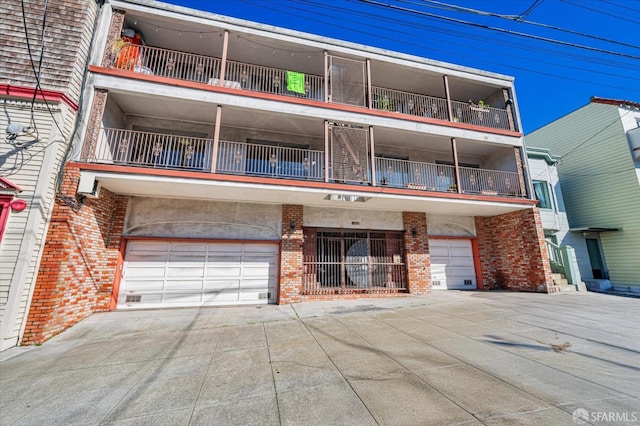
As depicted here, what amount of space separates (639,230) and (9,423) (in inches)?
785

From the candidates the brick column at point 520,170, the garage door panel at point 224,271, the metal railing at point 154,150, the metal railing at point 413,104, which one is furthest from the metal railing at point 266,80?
the brick column at point 520,170

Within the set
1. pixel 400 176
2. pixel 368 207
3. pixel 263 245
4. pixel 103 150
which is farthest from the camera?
pixel 400 176

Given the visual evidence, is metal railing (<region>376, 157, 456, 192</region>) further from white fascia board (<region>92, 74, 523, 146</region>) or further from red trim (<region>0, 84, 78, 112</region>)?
red trim (<region>0, 84, 78, 112</region>)

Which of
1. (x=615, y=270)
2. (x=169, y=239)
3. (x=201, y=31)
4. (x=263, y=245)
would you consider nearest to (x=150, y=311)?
(x=169, y=239)

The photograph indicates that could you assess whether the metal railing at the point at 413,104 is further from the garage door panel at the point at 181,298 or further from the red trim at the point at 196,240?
the garage door panel at the point at 181,298

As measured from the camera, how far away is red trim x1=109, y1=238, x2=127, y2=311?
24.2 ft

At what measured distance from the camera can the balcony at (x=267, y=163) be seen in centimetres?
771

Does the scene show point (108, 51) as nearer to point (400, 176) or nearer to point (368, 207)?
point (368, 207)

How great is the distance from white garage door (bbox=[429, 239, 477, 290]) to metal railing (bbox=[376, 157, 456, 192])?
2.42 m

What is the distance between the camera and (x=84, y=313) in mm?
6527

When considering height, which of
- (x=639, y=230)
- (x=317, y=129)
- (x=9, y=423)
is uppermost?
(x=317, y=129)

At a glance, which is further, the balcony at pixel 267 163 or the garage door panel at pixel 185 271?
the garage door panel at pixel 185 271

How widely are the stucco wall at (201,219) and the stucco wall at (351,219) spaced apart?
1275 mm

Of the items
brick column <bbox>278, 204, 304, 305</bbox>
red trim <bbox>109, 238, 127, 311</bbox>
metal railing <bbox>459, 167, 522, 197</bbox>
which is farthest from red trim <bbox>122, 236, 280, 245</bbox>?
metal railing <bbox>459, 167, 522, 197</bbox>
